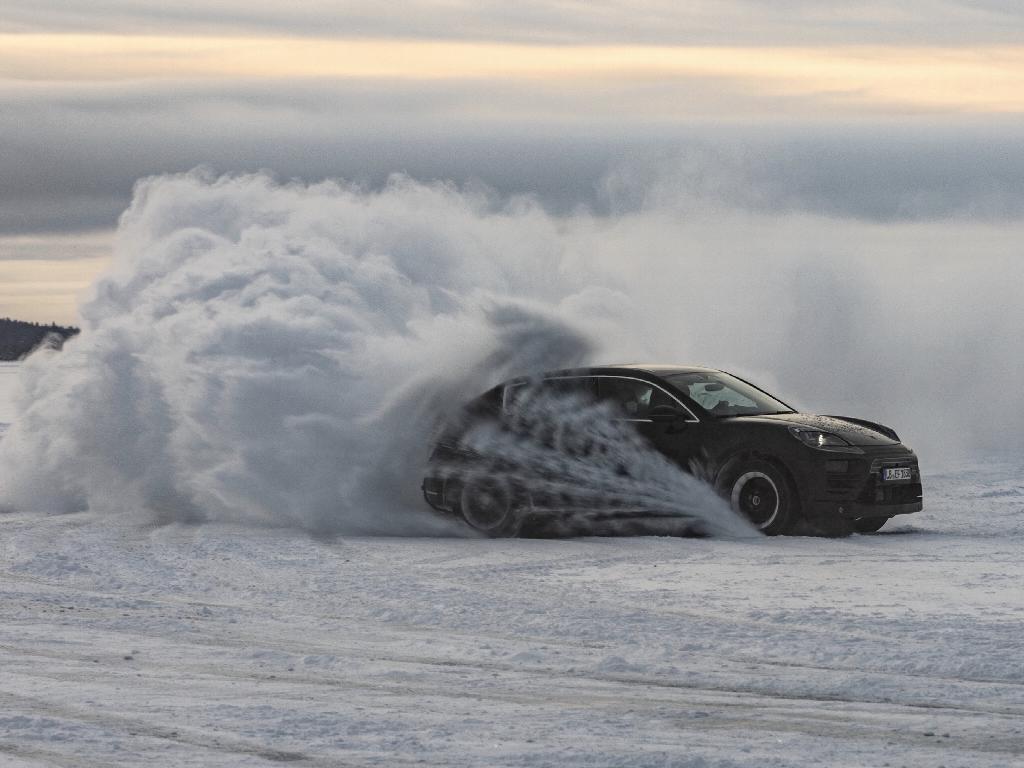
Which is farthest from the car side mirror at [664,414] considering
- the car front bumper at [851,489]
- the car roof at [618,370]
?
the car front bumper at [851,489]

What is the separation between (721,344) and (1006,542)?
16.0 metres

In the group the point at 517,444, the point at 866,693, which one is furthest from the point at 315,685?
the point at 517,444

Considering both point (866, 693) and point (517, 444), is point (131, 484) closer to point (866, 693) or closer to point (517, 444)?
point (517, 444)

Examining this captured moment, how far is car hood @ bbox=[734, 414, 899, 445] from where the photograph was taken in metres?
13.5

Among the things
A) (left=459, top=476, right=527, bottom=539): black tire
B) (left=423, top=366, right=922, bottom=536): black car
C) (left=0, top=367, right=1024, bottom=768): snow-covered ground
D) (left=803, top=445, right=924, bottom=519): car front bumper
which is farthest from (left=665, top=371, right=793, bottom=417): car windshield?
(left=459, top=476, right=527, bottom=539): black tire

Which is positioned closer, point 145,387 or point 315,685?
point 315,685

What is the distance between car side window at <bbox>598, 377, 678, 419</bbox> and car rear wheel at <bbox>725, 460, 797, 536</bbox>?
0.91 metres

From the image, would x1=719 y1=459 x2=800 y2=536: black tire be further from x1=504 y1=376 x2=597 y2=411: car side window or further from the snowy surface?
x1=504 y1=376 x2=597 y2=411: car side window

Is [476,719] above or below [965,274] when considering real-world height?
below

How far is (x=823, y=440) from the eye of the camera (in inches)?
526

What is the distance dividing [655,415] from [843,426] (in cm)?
161

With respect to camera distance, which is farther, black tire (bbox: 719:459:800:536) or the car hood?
the car hood

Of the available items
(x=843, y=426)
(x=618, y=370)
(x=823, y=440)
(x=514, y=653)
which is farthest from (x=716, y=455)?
(x=514, y=653)

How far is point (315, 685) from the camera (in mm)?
7453
